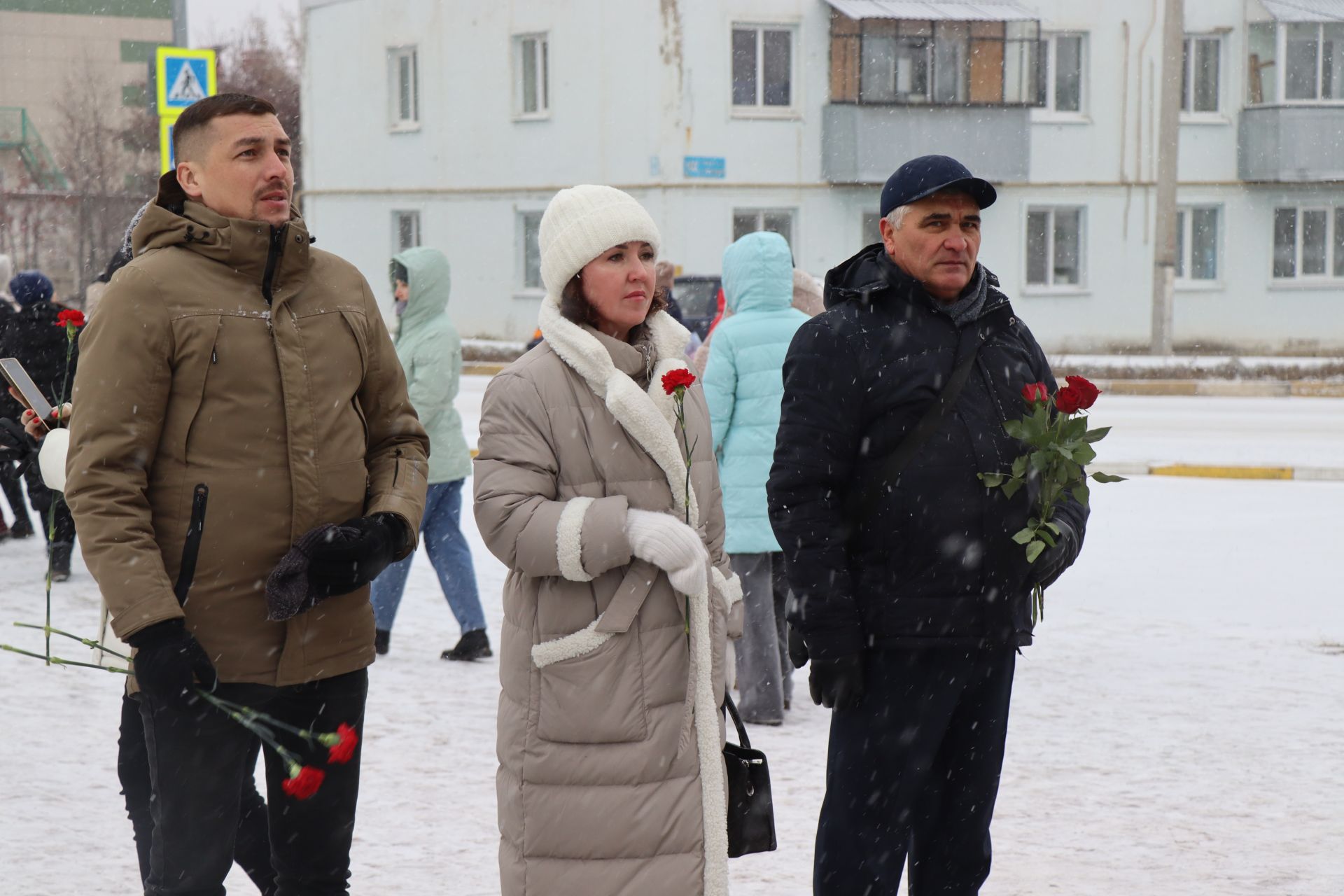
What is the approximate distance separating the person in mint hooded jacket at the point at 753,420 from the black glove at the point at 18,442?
8.62 ft

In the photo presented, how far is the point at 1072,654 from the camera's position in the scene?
23.6 ft

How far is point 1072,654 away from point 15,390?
4.95 m

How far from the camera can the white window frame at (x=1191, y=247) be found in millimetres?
29922

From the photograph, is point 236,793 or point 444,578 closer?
point 236,793

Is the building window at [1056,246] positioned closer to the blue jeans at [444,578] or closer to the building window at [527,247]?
the building window at [527,247]

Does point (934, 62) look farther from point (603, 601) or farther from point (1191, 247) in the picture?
point (603, 601)

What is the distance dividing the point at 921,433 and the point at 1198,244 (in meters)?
28.7

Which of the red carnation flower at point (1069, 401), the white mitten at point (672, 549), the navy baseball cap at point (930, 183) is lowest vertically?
the white mitten at point (672, 549)

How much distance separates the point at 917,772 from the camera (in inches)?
136

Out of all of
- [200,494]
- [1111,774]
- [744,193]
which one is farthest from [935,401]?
[744,193]

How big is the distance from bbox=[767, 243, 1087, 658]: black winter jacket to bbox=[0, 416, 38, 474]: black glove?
199 cm

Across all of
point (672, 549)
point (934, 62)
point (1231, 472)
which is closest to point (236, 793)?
point (672, 549)

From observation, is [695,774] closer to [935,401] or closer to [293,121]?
[935,401]

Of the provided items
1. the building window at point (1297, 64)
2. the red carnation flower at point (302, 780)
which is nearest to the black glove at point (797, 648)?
the red carnation flower at point (302, 780)
